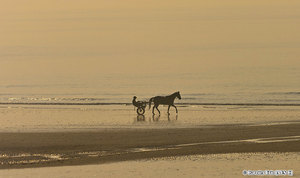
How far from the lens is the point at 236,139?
23.6 m

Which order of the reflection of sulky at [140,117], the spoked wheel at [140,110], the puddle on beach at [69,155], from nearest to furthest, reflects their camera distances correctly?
the puddle on beach at [69,155] → the reflection of sulky at [140,117] → the spoked wheel at [140,110]

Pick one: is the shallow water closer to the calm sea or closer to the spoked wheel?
the spoked wheel

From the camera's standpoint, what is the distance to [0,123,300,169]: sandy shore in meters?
20.7

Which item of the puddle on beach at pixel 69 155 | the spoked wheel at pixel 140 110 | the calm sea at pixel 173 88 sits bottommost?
the puddle on beach at pixel 69 155

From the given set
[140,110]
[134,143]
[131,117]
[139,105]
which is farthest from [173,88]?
[134,143]

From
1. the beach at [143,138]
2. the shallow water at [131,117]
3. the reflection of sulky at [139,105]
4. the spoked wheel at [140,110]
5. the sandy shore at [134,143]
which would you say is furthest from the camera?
the spoked wheel at [140,110]

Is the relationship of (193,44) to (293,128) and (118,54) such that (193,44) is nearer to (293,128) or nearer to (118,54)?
(118,54)

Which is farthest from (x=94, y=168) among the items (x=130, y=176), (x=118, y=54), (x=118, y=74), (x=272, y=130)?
(x=118, y=54)

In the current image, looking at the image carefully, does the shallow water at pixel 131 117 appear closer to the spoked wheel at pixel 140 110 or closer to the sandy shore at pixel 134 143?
the spoked wheel at pixel 140 110

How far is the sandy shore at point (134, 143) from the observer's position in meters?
20.7

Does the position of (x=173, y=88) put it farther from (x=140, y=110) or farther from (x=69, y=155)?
(x=69, y=155)

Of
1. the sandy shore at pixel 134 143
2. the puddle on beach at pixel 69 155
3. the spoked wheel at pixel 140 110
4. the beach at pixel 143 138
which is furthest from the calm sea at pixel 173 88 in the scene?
the puddle on beach at pixel 69 155

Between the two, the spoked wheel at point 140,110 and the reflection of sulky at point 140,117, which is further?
the spoked wheel at point 140,110

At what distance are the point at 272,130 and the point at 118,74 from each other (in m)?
50.3
